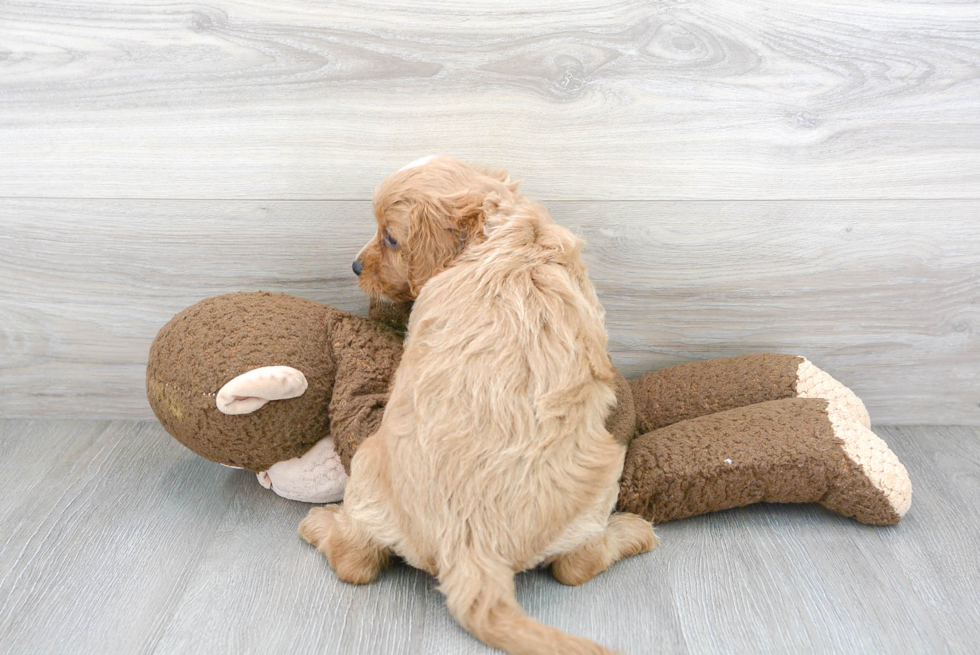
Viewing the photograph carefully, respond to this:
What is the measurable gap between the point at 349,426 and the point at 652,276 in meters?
0.69

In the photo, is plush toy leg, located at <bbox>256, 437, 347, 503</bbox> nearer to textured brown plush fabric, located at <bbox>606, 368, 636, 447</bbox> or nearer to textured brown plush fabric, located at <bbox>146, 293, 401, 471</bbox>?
textured brown plush fabric, located at <bbox>146, 293, 401, 471</bbox>

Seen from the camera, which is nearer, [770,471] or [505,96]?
[770,471]

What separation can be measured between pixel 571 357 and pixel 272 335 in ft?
1.69

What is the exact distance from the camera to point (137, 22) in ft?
4.42

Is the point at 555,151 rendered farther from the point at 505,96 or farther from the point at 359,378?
the point at 359,378

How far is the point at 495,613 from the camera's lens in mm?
961

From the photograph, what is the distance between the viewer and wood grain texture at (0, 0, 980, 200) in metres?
1.34

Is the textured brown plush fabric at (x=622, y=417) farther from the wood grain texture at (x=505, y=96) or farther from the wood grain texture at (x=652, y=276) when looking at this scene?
the wood grain texture at (x=505, y=96)

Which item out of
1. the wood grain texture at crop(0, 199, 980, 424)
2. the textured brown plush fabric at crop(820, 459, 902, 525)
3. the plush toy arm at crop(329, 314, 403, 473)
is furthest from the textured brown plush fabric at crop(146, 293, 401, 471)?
the textured brown plush fabric at crop(820, 459, 902, 525)

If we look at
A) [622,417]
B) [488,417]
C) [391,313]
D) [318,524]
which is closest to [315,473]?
[318,524]

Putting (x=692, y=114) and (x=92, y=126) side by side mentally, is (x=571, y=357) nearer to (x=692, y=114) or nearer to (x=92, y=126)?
(x=692, y=114)

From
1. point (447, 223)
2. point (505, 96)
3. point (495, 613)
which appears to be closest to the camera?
point (495, 613)

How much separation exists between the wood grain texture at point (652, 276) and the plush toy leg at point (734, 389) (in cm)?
12

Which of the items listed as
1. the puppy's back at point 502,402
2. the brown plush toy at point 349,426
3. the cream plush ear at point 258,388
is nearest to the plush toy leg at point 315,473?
the brown plush toy at point 349,426
